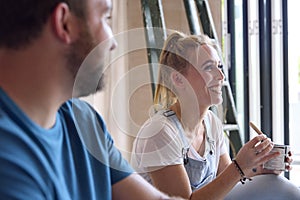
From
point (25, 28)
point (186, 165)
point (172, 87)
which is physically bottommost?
point (186, 165)

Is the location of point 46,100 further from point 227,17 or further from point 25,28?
point 227,17

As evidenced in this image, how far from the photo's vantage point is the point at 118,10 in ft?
8.05

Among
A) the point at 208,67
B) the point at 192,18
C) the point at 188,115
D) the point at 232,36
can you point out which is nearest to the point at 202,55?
the point at 208,67

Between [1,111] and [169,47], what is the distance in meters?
0.93

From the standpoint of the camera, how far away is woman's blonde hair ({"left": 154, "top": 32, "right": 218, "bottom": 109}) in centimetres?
152

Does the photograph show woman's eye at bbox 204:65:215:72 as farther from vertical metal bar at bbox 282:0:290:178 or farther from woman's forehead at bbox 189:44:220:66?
vertical metal bar at bbox 282:0:290:178

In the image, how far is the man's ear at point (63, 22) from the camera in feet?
2.40

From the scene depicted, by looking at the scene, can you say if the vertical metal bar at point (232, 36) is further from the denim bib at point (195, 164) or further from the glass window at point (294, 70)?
the denim bib at point (195, 164)

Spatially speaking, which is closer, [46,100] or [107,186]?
[46,100]

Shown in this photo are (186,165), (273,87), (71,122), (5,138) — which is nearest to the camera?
(5,138)

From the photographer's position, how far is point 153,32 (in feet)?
6.35

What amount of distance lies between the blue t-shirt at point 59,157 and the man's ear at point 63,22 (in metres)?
0.14

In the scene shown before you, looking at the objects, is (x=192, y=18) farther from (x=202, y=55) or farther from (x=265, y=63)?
(x=265, y=63)

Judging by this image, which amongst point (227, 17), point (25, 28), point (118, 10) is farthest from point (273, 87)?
point (25, 28)
